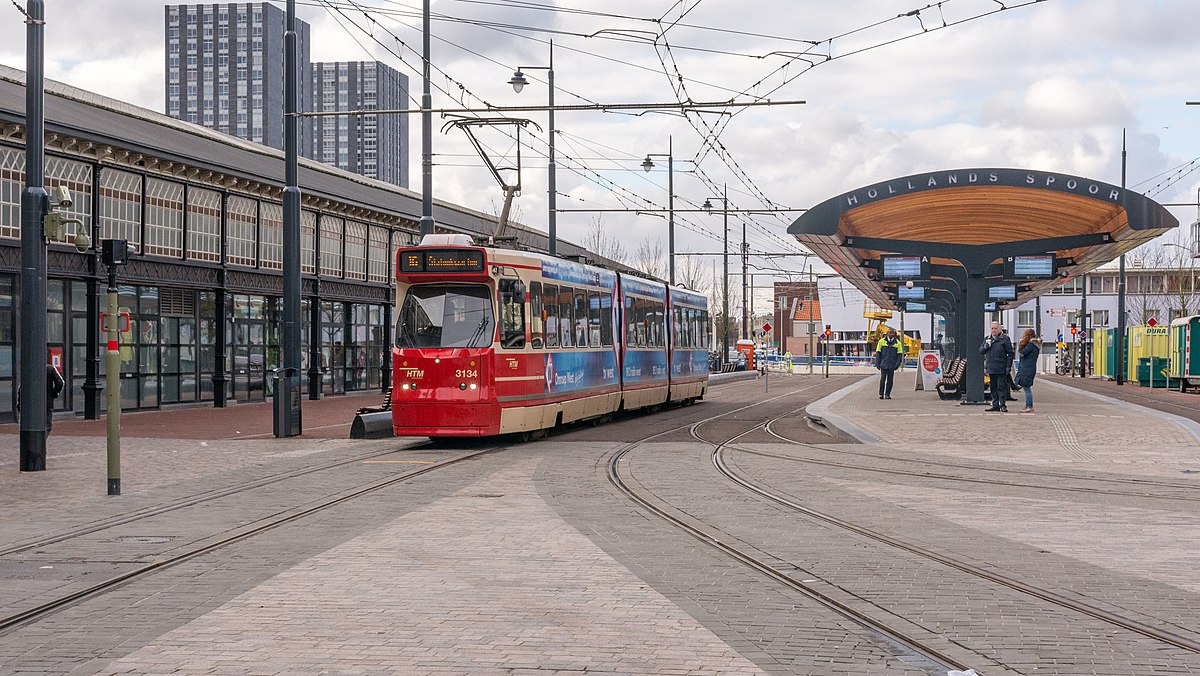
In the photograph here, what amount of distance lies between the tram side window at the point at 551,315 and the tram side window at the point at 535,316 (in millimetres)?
277

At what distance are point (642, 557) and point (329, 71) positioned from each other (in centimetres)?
19526

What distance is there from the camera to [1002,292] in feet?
127

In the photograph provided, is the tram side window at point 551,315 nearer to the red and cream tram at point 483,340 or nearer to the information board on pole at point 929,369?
the red and cream tram at point 483,340

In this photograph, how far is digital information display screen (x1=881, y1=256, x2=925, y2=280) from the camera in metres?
30.7

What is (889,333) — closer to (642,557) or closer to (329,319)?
(329,319)

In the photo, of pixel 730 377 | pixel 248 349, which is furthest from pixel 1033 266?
pixel 730 377

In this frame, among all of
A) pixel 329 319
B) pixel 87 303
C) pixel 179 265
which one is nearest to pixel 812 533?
pixel 87 303

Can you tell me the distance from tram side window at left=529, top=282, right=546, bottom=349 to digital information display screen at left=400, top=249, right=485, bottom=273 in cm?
118

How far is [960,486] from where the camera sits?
14.8 metres

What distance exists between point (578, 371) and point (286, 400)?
4.96 meters

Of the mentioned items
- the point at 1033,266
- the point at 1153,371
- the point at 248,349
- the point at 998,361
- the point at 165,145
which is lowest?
the point at 1153,371

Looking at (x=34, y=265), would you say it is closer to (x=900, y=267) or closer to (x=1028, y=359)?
(x=1028, y=359)

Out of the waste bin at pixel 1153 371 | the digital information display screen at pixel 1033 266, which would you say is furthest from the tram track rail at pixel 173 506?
the waste bin at pixel 1153 371

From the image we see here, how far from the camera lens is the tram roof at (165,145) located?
26.9m
